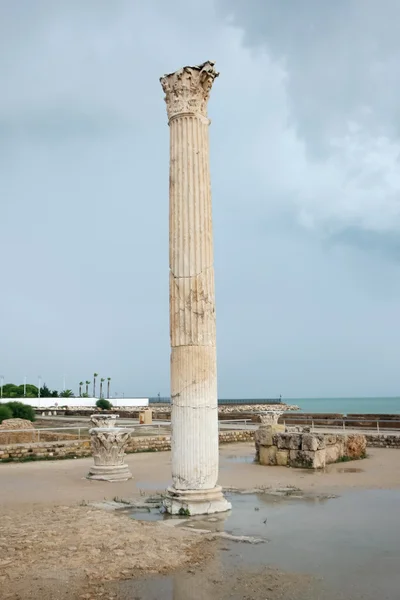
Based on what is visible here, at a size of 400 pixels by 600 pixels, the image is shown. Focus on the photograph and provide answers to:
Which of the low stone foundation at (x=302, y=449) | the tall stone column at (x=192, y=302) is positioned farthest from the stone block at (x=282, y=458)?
the tall stone column at (x=192, y=302)

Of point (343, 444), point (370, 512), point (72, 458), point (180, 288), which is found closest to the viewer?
point (370, 512)

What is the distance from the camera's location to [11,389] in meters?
61.2

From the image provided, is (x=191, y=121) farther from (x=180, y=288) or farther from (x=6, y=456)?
(x=6, y=456)

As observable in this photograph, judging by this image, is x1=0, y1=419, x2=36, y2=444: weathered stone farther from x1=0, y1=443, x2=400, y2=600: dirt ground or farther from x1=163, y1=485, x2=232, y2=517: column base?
x1=163, y1=485, x2=232, y2=517: column base

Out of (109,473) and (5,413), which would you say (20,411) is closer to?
(5,413)

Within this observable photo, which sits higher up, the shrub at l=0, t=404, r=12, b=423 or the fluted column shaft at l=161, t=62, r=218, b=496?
the fluted column shaft at l=161, t=62, r=218, b=496

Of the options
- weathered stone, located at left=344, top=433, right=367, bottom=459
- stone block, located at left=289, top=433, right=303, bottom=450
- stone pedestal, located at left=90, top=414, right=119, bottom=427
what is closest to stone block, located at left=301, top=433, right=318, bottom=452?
stone block, located at left=289, top=433, right=303, bottom=450

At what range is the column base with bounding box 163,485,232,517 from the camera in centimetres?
793

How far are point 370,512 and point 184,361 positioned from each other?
11.0 feet

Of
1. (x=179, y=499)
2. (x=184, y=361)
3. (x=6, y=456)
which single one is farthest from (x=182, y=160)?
(x=6, y=456)

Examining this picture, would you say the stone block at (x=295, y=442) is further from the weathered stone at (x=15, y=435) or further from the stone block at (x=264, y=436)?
the weathered stone at (x=15, y=435)

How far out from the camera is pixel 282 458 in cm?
1396

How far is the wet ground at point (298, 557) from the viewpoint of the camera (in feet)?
15.3

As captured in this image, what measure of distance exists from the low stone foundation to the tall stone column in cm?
557
